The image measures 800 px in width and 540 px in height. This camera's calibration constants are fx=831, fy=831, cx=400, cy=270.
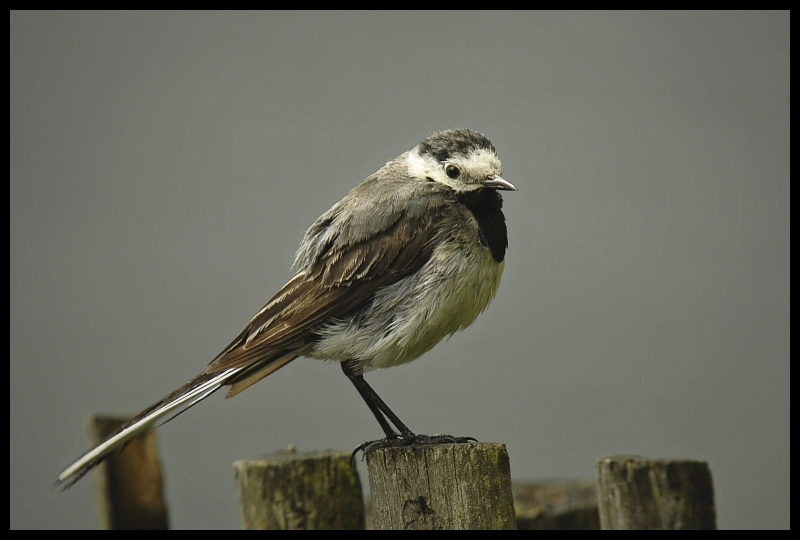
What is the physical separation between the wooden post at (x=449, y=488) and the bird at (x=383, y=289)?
59 centimetres

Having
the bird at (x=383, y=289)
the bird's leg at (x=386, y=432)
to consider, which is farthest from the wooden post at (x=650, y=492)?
the bird at (x=383, y=289)

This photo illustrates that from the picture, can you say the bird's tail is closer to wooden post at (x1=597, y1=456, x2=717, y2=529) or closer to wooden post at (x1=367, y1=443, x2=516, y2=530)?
wooden post at (x1=367, y1=443, x2=516, y2=530)

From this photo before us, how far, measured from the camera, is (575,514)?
4.64 meters

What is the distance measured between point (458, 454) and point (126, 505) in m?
2.37

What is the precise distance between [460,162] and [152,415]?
1950 millimetres

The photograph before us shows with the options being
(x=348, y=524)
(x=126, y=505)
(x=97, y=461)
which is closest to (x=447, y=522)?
(x=348, y=524)

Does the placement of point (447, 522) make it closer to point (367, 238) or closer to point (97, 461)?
point (367, 238)

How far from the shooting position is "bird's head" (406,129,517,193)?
13.8ft

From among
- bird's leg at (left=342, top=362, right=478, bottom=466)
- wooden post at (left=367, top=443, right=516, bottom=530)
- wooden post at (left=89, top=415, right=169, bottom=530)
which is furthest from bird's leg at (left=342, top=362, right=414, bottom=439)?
wooden post at (left=89, top=415, right=169, bottom=530)

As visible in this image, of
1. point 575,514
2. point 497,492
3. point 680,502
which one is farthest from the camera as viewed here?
point 575,514

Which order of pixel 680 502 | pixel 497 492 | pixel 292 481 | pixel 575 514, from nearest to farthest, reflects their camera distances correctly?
1. pixel 497 492
2. pixel 680 502
3. pixel 292 481
4. pixel 575 514

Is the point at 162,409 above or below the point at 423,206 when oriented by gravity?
below

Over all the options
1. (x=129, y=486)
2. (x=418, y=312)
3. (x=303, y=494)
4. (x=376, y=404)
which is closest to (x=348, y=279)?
(x=418, y=312)

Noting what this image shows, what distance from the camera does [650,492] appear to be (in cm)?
382
